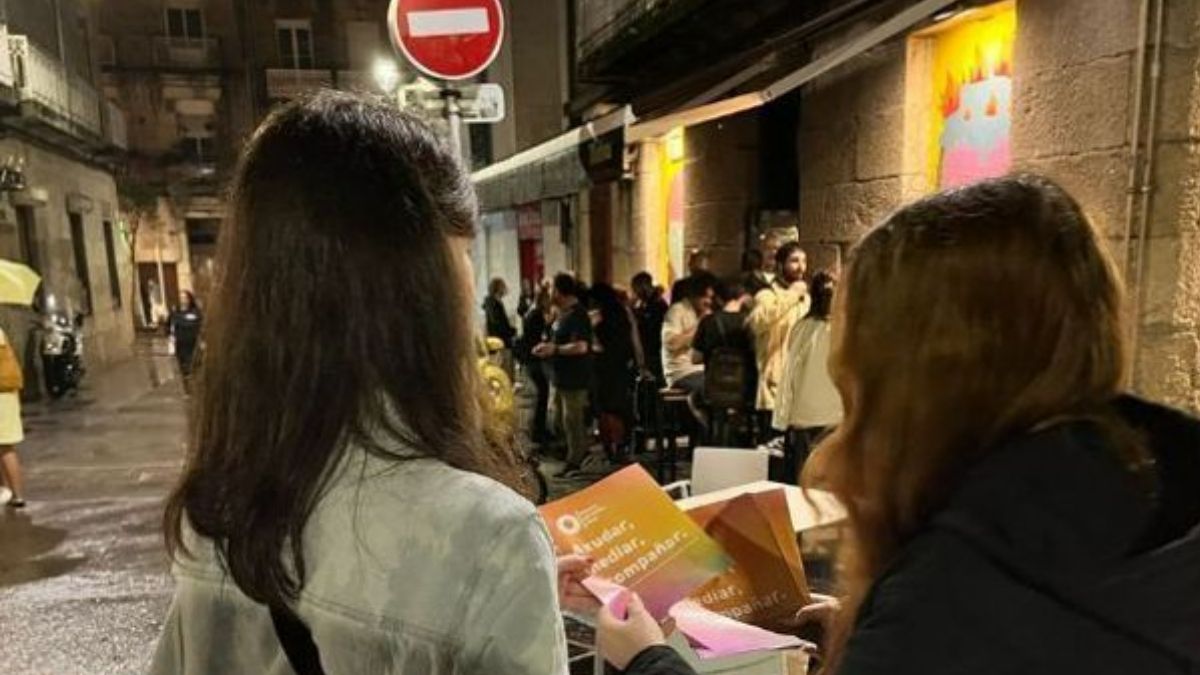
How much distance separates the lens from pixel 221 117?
3303 centimetres

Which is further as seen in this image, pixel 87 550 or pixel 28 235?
pixel 28 235

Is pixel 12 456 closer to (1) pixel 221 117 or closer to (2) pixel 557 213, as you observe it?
(2) pixel 557 213

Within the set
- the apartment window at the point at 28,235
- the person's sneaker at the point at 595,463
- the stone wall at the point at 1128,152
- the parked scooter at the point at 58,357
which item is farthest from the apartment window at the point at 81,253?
the stone wall at the point at 1128,152

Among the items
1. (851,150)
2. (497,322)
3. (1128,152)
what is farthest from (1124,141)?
(497,322)

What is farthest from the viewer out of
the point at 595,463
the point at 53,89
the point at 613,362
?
the point at 53,89

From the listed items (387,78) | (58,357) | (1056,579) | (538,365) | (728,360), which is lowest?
(58,357)

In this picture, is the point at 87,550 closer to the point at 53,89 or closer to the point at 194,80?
the point at 53,89

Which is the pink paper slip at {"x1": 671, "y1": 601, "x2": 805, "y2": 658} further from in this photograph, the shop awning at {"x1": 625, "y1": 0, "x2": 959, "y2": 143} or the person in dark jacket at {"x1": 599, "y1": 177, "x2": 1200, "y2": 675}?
the shop awning at {"x1": 625, "y1": 0, "x2": 959, "y2": 143}

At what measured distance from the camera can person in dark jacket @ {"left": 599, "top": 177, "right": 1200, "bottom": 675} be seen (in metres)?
0.96

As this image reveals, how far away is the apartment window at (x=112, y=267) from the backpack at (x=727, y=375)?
18.3 meters

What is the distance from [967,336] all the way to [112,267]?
2303 centimetres

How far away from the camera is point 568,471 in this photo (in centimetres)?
728

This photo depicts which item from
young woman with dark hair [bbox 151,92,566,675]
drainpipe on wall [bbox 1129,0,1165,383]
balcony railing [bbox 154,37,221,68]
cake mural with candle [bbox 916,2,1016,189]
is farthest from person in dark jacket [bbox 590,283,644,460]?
balcony railing [bbox 154,37,221,68]

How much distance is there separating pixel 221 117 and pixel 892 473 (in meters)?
36.1
